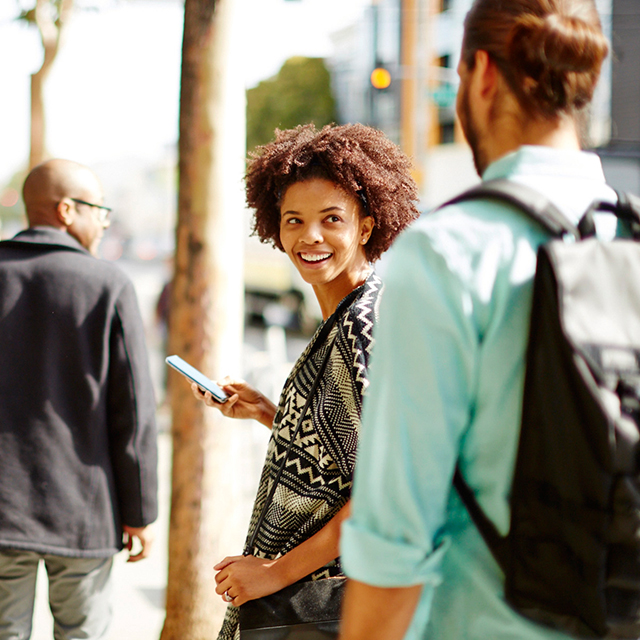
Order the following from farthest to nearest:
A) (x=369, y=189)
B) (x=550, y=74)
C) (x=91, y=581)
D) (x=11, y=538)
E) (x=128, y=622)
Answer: (x=128, y=622), (x=91, y=581), (x=11, y=538), (x=369, y=189), (x=550, y=74)

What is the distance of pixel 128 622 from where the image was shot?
3.82m

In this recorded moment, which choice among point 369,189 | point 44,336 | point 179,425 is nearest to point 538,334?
point 369,189

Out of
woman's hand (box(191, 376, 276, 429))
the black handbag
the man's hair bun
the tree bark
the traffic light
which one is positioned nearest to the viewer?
the man's hair bun

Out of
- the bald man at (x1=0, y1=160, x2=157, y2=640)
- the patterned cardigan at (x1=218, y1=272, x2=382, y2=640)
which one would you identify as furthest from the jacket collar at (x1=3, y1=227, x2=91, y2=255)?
the patterned cardigan at (x1=218, y1=272, x2=382, y2=640)

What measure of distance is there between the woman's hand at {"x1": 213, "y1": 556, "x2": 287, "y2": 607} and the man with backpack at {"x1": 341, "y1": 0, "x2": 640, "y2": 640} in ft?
2.00

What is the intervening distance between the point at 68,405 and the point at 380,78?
10.7m

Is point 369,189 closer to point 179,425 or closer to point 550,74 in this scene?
point 550,74

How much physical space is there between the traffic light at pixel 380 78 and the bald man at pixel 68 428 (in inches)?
402

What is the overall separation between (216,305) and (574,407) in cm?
213

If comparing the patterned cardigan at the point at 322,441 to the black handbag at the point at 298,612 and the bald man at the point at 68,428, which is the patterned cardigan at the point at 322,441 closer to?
the black handbag at the point at 298,612

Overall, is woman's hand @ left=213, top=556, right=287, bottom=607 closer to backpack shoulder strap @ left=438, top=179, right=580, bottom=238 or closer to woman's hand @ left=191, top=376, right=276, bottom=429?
woman's hand @ left=191, top=376, right=276, bottom=429

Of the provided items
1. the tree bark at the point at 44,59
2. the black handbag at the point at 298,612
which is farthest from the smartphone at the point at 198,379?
the tree bark at the point at 44,59

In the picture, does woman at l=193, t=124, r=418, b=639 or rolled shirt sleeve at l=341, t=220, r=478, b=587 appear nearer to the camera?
rolled shirt sleeve at l=341, t=220, r=478, b=587

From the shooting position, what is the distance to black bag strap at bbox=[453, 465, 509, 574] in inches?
39.8
